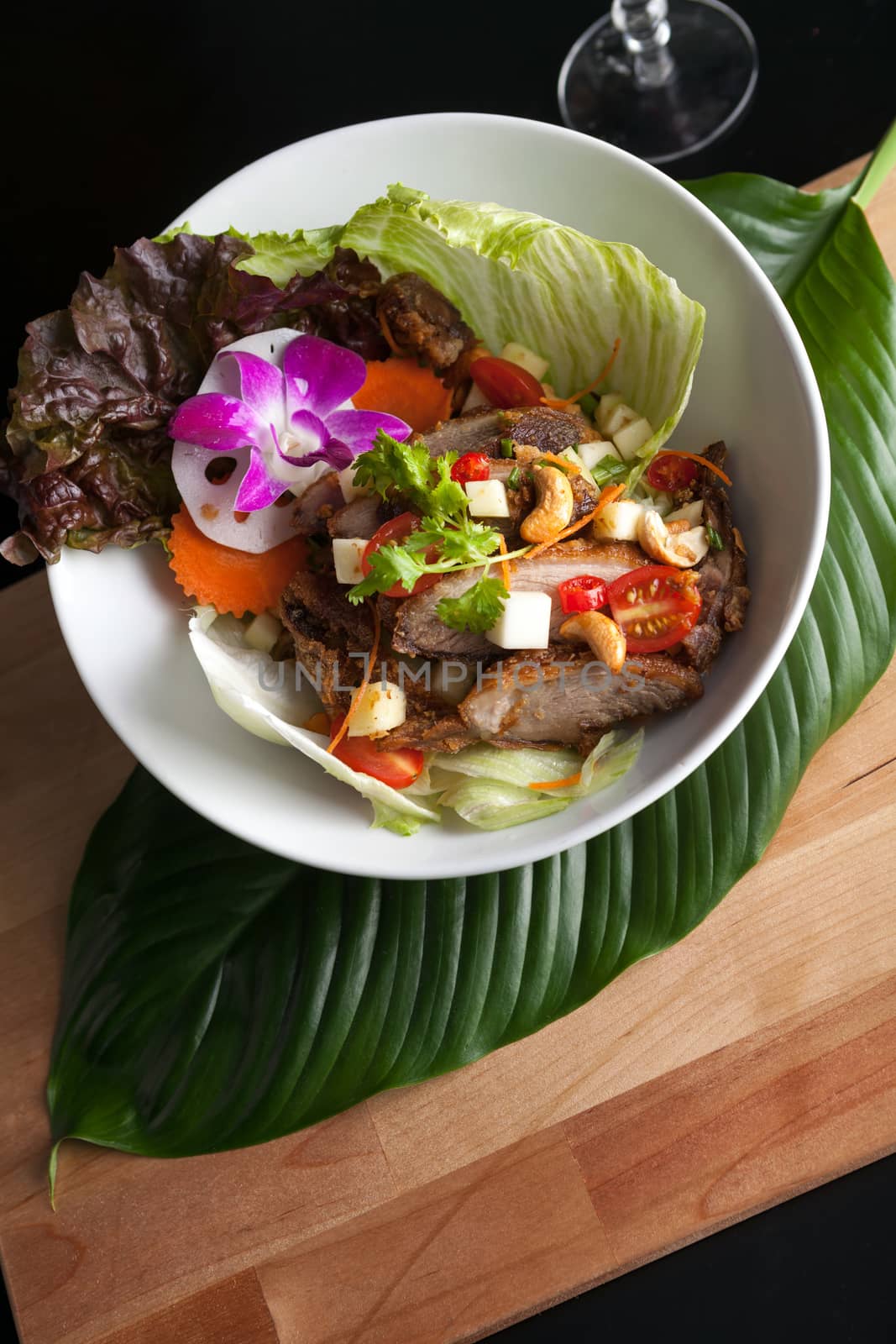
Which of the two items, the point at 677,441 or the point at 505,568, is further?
the point at 677,441

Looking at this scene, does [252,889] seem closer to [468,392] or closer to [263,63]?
[468,392]

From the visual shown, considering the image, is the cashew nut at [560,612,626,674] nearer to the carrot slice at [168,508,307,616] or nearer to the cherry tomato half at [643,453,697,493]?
the cherry tomato half at [643,453,697,493]

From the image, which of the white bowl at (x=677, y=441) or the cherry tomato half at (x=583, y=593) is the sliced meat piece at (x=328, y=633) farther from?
the cherry tomato half at (x=583, y=593)

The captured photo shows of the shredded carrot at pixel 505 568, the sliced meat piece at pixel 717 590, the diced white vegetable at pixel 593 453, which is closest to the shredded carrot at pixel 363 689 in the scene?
the shredded carrot at pixel 505 568

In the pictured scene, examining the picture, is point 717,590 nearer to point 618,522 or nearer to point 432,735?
point 618,522

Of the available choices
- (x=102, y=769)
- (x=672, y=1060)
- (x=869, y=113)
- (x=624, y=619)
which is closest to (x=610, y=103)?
(x=869, y=113)

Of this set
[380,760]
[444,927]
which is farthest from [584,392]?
[444,927]
